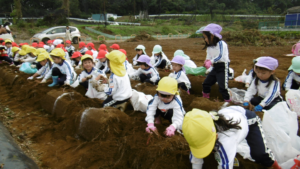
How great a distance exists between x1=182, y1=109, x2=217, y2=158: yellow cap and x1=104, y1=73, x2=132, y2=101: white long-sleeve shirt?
211 cm

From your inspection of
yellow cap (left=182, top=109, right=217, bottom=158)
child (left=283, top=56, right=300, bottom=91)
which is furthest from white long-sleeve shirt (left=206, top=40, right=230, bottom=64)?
yellow cap (left=182, top=109, right=217, bottom=158)

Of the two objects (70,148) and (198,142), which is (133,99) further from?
(198,142)

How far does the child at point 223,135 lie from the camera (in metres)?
1.67

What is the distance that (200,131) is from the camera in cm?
165

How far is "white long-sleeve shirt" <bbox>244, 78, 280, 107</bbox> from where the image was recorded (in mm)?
3146

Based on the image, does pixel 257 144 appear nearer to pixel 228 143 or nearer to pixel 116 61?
pixel 228 143

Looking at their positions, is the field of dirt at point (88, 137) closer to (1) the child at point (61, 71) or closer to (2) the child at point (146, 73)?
(2) the child at point (146, 73)

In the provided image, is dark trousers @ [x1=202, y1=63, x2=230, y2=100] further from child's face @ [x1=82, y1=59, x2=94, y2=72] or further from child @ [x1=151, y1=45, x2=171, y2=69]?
child @ [x1=151, y1=45, x2=171, y2=69]

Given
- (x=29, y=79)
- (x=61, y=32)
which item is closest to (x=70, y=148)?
(x=29, y=79)

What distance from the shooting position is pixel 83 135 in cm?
311

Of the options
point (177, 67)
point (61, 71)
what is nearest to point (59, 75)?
point (61, 71)

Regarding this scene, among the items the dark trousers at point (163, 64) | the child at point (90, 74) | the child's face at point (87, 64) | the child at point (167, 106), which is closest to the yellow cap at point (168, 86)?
the child at point (167, 106)

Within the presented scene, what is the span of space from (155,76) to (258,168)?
3.30m

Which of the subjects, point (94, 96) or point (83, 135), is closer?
point (83, 135)
